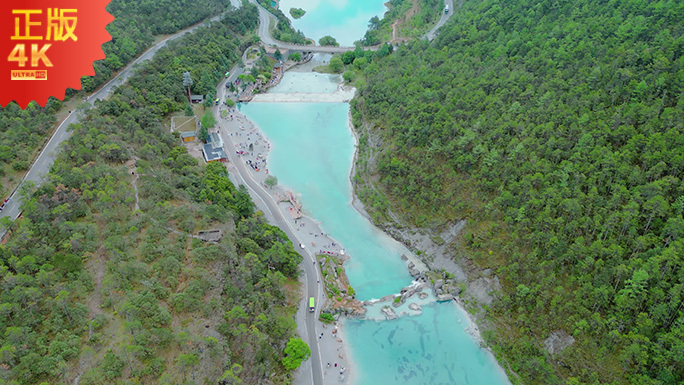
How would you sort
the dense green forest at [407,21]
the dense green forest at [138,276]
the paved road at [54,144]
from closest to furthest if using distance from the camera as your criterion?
1. the dense green forest at [138,276]
2. the paved road at [54,144]
3. the dense green forest at [407,21]

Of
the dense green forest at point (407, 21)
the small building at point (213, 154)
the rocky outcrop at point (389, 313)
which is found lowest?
the rocky outcrop at point (389, 313)

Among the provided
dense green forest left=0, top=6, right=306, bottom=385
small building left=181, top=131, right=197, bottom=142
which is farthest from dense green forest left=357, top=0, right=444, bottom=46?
dense green forest left=0, top=6, right=306, bottom=385

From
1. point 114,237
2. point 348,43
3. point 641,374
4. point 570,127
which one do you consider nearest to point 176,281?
point 114,237

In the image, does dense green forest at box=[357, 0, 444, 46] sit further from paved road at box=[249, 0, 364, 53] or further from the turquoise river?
the turquoise river

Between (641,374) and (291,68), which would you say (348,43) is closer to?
(291,68)

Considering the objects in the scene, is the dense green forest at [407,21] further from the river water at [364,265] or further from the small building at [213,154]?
the small building at [213,154]

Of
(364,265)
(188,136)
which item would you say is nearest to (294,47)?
(188,136)

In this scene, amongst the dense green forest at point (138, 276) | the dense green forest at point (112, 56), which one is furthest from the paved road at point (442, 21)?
the dense green forest at point (138, 276)
